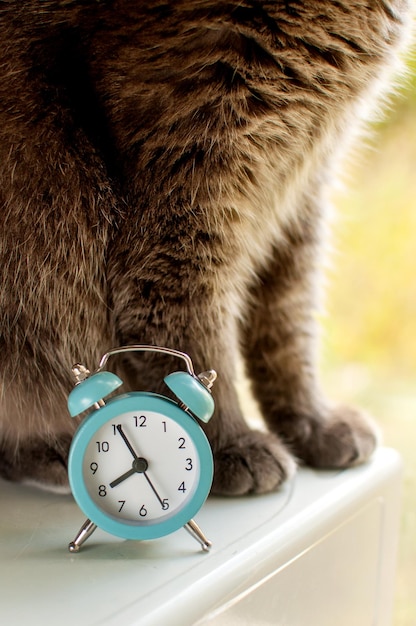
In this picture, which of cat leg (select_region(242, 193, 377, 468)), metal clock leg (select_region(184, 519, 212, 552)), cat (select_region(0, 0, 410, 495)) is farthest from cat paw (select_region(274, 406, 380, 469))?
metal clock leg (select_region(184, 519, 212, 552))

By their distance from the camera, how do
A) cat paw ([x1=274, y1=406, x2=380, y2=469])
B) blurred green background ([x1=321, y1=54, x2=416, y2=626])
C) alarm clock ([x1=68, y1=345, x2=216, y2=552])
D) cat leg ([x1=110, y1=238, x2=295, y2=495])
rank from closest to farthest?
alarm clock ([x1=68, y1=345, x2=216, y2=552]) < cat leg ([x1=110, y1=238, x2=295, y2=495]) < cat paw ([x1=274, y1=406, x2=380, y2=469]) < blurred green background ([x1=321, y1=54, x2=416, y2=626])

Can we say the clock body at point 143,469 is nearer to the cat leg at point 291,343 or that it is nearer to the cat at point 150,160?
the cat at point 150,160

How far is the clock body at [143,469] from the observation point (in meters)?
0.65

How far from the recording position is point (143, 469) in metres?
0.67

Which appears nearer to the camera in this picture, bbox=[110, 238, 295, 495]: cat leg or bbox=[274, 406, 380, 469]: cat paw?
bbox=[110, 238, 295, 495]: cat leg

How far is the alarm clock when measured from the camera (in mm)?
649

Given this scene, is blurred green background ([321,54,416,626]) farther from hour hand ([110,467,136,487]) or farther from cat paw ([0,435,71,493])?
hour hand ([110,467,136,487])

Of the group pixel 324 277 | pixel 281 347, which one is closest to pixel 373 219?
pixel 324 277

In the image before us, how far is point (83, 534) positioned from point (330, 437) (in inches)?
16.1

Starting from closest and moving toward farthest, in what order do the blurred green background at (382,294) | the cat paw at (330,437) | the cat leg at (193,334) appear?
the cat leg at (193,334)
the cat paw at (330,437)
the blurred green background at (382,294)

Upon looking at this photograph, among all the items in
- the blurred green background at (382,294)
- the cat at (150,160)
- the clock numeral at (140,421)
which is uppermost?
the cat at (150,160)

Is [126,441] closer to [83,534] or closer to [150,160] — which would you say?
[83,534]

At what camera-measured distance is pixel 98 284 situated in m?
0.79

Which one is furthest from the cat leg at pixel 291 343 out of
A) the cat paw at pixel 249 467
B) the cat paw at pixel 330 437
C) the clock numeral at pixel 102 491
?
the clock numeral at pixel 102 491
